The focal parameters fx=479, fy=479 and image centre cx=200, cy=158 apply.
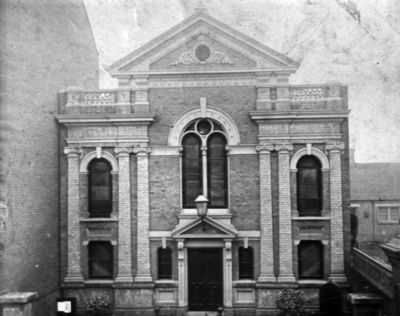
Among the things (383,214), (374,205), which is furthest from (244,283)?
(383,214)

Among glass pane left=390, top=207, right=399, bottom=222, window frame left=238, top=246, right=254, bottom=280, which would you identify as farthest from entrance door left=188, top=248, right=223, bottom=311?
glass pane left=390, top=207, right=399, bottom=222

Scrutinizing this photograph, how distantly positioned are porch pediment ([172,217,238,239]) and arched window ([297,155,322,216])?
2452 mm

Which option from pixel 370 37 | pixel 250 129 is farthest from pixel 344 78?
pixel 250 129

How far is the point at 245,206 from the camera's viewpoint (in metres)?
15.8

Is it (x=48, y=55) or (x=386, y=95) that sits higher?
(x=48, y=55)

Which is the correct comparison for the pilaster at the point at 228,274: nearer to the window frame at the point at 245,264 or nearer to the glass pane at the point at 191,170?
the window frame at the point at 245,264

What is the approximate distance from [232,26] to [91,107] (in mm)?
5396

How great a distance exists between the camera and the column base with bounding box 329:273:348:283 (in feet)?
50.2

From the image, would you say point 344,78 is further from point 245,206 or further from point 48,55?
point 48,55

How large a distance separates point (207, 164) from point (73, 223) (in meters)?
4.90

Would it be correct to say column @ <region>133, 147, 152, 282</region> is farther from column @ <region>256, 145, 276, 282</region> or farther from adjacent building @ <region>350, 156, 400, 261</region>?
adjacent building @ <region>350, 156, 400, 261</region>

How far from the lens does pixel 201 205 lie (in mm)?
15000

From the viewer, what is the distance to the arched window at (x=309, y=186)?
51.9 ft

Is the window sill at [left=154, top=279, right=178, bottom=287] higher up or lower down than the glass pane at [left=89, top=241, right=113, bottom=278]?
lower down
